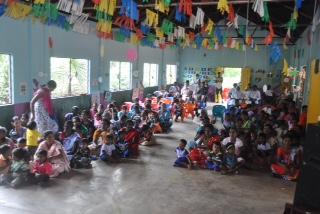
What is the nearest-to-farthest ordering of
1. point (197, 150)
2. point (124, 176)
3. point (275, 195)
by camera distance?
point (275, 195), point (124, 176), point (197, 150)

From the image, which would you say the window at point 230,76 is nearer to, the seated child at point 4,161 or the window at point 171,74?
the window at point 171,74

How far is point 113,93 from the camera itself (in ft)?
42.1

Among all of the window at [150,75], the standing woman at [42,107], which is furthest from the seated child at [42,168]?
the window at [150,75]

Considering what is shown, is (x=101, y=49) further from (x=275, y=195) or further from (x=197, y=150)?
(x=275, y=195)

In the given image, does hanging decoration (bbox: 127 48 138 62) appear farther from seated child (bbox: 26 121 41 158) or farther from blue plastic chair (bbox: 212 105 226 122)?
seated child (bbox: 26 121 41 158)

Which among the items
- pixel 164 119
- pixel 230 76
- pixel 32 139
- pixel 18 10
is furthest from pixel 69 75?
pixel 230 76

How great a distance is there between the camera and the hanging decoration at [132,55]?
14005mm

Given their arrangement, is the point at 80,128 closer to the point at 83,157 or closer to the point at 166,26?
the point at 83,157

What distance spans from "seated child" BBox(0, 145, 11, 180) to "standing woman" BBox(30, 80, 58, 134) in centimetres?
121

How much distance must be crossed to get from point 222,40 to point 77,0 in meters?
7.07

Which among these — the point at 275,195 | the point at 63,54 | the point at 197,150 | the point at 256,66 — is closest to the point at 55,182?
the point at 197,150

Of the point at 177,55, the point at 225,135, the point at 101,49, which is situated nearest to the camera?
the point at 225,135

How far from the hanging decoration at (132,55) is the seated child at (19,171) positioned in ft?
30.7

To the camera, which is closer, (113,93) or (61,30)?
(61,30)
